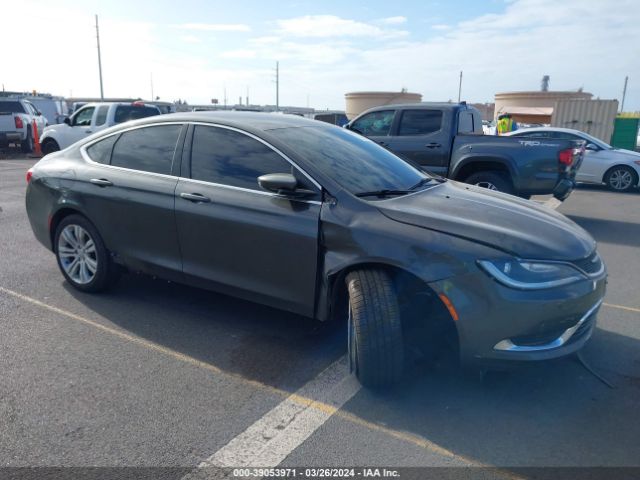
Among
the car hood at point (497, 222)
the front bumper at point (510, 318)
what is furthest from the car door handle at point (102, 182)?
the front bumper at point (510, 318)

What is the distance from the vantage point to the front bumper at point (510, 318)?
2971 mm

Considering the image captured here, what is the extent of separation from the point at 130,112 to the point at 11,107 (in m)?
8.69

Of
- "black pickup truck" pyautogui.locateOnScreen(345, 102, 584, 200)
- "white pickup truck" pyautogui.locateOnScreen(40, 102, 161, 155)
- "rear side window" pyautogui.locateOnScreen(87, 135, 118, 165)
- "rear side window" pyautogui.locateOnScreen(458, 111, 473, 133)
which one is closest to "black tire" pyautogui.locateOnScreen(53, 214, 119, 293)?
"rear side window" pyautogui.locateOnScreen(87, 135, 118, 165)

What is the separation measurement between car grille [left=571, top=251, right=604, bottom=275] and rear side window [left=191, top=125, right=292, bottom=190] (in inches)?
78.4

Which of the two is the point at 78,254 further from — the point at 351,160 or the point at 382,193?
the point at 382,193

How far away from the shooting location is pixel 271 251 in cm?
371

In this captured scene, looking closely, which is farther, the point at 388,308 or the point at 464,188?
the point at 464,188

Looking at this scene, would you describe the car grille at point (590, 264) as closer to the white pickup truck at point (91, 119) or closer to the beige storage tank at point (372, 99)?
the white pickup truck at point (91, 119)

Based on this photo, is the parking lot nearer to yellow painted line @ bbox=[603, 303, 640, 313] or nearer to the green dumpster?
yellow painted line @ bbox=[603, 303, 640, 313]

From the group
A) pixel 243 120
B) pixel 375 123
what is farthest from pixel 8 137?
pixel 243 120

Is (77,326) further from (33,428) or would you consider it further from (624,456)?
(624,456)

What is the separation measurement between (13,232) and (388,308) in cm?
630

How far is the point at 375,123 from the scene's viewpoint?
994 centimetres

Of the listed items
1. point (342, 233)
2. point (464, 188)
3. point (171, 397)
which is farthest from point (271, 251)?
point (464, 188)
